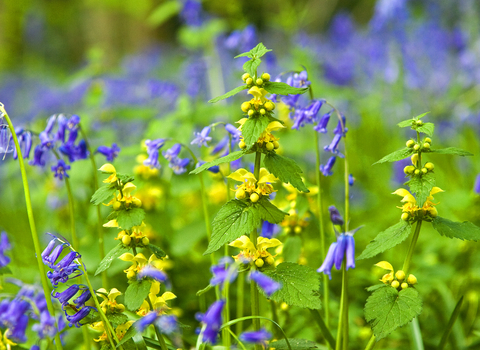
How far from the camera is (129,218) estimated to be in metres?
1.43

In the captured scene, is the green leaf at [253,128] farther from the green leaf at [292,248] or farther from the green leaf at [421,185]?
the green leaf at [292,248]

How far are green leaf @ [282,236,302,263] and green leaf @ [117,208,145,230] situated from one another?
2.53ft

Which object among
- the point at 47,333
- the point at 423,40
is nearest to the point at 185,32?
the point at 47,333

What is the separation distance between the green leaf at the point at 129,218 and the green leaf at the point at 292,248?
0.77 meters

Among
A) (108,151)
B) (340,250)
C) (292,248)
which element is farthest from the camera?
(108,151)

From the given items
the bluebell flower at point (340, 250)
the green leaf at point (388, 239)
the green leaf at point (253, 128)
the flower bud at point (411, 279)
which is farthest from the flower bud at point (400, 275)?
the green leaf at point (253, 128)

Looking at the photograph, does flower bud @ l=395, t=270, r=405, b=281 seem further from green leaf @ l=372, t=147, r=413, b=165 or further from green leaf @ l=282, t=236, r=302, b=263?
green leaf @ l=282, t=236, r=302, b=263

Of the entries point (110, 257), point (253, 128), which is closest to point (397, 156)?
point (253, 128)

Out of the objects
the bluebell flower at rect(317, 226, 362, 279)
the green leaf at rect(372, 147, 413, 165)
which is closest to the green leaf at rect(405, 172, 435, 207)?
the green leaf at rect(372, 147, 413, 165)

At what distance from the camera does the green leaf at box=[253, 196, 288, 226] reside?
1412mm

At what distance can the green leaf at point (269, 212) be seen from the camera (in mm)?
1412

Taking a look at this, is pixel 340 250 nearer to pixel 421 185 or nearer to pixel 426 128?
pixel 421 185

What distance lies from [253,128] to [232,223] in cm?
32

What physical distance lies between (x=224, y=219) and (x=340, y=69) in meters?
5.72
